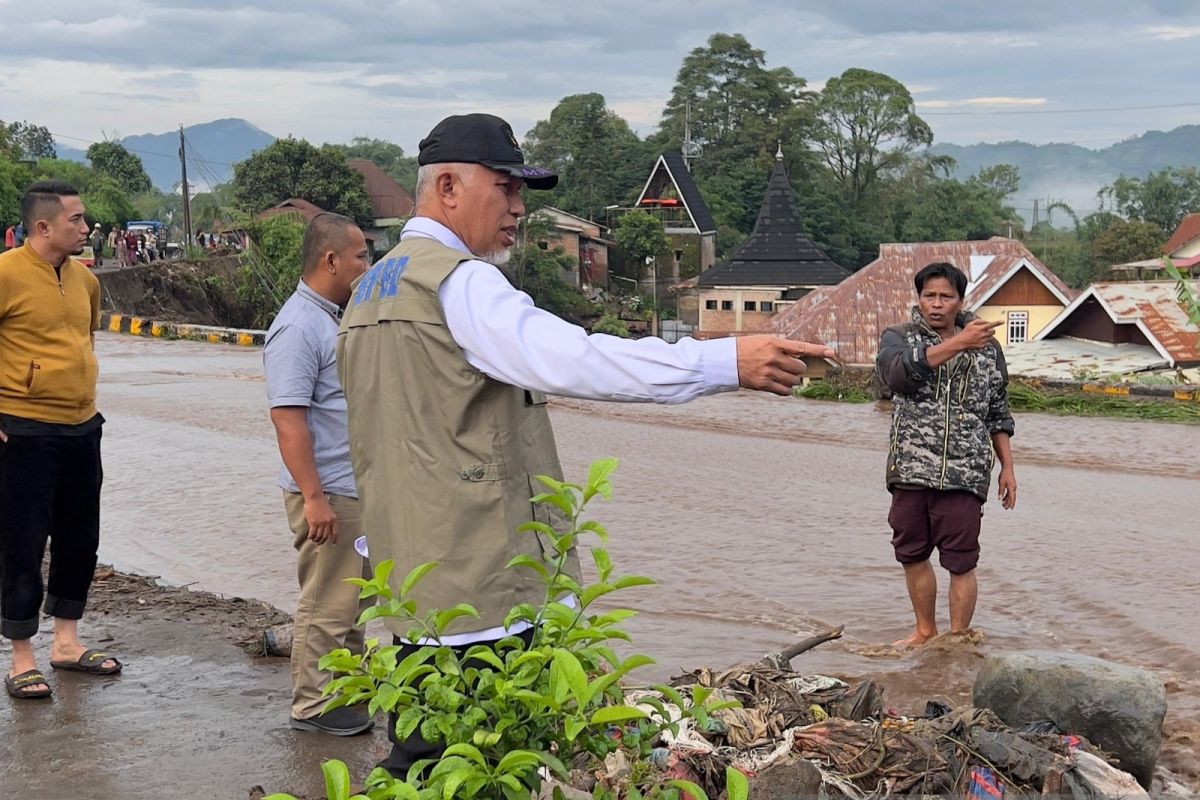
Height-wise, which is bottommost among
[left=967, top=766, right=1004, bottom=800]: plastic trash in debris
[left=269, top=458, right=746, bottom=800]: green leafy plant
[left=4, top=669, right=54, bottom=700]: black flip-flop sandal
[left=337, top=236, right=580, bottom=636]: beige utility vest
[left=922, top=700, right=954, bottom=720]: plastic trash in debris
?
[left=4, top=669, right=54, bottom=700]: black flip-flop sandal

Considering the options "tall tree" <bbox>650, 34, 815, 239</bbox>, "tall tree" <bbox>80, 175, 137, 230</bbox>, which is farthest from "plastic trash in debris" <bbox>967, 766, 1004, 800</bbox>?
"tall tree" <bbox>650, 34, 815, 239</bbox>

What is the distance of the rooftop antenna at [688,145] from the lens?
75.2 m

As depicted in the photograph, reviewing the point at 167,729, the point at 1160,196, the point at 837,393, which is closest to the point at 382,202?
the point at 1160,196

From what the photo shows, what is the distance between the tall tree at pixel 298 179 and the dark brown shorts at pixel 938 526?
5619 centimetres

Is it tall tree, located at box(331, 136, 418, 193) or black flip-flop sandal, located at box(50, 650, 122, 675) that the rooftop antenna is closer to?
tall tree, located at box(331, 136, 418, 193)

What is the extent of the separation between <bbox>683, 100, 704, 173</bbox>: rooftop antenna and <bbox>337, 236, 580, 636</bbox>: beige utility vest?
73.1m

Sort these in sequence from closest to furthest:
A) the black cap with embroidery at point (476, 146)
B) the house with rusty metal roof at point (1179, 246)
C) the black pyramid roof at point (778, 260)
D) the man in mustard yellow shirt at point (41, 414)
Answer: the black cap with embroidery at point (476, 146) < the man in mustard yellow shirt at point (41, 414) < the black pyramid roof at point (778, 260) < the house with rusty metal roof at point (1179, 246)

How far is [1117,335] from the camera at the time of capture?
27734 mm

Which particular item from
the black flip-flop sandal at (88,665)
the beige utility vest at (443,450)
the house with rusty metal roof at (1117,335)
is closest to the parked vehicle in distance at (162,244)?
the house with rusty metal roof at (1117,335)

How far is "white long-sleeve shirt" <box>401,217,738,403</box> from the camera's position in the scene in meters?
2.48

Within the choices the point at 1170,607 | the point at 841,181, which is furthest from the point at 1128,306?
the point at 841,181

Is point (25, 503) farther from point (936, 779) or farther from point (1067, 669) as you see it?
point (1067, 669)

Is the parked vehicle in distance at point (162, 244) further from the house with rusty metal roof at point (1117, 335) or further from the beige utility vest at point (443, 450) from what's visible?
the beige utility vest at point (443, 450)

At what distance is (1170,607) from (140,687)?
5457 millimetres
